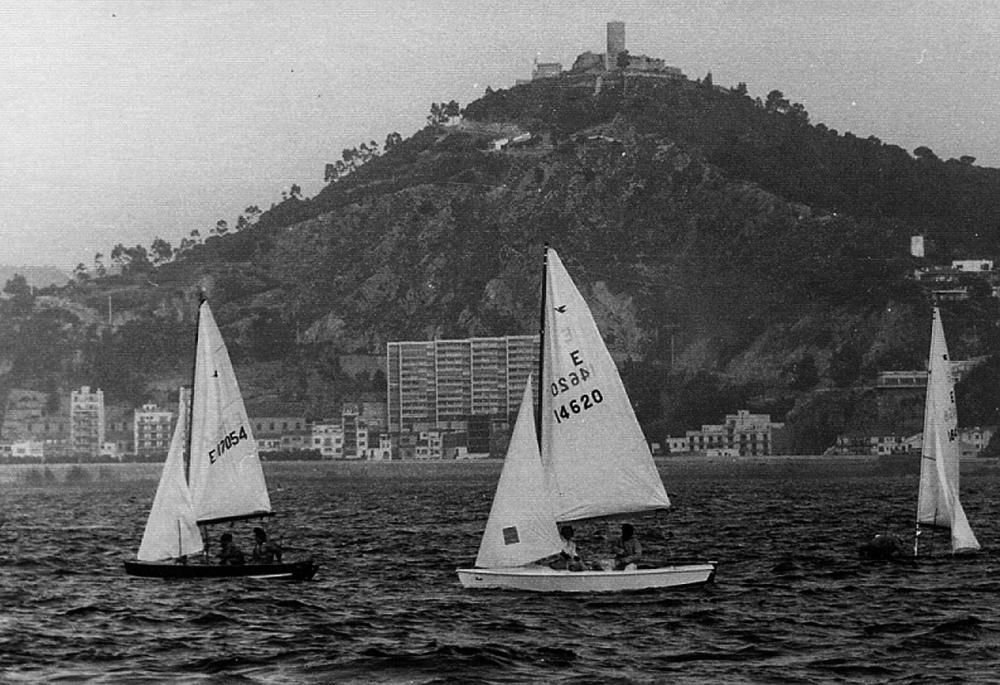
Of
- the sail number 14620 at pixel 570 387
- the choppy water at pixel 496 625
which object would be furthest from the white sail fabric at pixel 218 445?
the sail number 14620 at pixel 570 387

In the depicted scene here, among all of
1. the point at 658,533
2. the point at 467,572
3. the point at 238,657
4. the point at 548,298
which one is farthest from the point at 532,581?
the point at 658,533

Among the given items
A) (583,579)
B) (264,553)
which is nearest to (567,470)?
(583,579)

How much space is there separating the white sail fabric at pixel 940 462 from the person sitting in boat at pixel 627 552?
1341cm

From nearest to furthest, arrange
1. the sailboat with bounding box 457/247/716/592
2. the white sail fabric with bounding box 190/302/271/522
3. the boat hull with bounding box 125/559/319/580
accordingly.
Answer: the sailboat with bounding box 457/247/716/592
the boat hull with bounding box 125/559/319/580
the white sail fabric with bounding box 190/302/271/522

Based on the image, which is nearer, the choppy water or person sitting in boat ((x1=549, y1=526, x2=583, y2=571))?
the choppy water

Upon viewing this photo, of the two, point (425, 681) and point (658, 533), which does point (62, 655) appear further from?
point (658, 533)

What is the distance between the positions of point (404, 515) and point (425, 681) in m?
65.3

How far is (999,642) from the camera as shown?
3011cm

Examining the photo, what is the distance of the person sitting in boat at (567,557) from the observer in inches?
1410

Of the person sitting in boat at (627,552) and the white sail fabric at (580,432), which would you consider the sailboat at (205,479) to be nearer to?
the white sail fabric at (580,432)

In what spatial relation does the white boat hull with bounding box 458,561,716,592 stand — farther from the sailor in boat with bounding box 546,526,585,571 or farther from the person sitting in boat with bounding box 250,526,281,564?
the person sitting in boat with bounding box 250,526,281,564

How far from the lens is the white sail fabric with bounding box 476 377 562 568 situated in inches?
1400

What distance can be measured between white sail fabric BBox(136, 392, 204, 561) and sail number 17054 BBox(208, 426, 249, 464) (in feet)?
4.76

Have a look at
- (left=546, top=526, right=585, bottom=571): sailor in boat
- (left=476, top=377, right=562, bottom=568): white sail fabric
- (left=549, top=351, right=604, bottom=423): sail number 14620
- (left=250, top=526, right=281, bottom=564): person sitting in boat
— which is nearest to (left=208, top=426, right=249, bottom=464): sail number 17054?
(left=250, top=526, right=281, bottom=564): person sitting in boat
